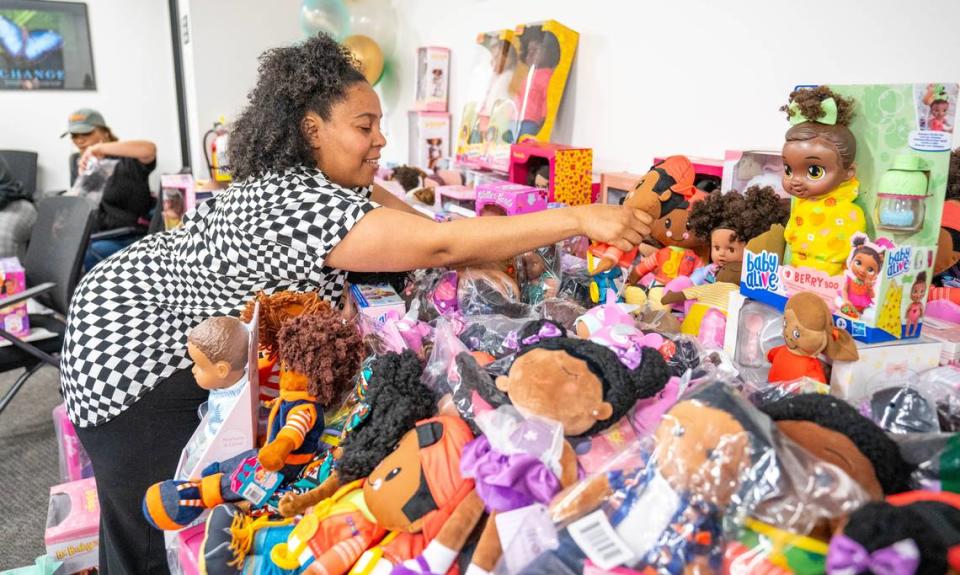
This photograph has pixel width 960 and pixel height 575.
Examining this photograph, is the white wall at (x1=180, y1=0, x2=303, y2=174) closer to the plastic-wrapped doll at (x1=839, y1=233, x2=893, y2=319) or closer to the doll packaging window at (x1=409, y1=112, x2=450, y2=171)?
the doll packaging window at (x1=409, y1=112, x2=450, y2=171)

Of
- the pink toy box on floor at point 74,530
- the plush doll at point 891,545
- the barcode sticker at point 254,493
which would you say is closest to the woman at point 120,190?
the pink toy box on floor at point 74,530

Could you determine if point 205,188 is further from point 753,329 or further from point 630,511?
point 630,511

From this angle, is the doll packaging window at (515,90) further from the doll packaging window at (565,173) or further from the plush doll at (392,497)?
the plush doll at (392,497)

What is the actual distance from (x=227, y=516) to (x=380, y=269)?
463mm

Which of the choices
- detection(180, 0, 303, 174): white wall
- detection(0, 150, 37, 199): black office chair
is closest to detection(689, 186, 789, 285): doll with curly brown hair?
detection(180, 0, 303, 174): white wall

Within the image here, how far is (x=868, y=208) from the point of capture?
39.3 inches

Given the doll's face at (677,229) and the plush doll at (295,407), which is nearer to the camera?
the plush doll at (295,407)

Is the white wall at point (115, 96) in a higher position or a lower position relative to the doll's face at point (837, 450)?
higher

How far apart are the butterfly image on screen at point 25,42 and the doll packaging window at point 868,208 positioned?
553cm

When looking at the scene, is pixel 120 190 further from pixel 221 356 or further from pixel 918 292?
pixel 918 292

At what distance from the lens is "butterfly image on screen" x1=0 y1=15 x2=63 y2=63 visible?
482cm

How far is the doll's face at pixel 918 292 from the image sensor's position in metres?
0.95

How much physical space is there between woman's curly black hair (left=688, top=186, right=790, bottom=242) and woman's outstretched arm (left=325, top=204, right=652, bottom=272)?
0.20m

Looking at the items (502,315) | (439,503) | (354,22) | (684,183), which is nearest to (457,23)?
(354,22)
